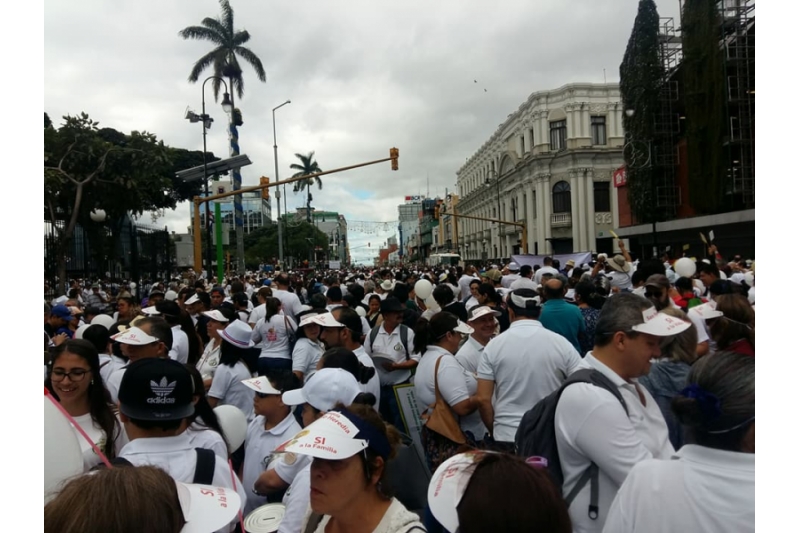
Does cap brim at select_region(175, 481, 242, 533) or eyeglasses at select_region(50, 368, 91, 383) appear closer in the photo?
cap brim at select_region(175, 481, 242, 533)

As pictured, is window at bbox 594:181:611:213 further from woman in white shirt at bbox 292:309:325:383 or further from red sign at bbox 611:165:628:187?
woman in white shirt at bbox 292:309:325:383

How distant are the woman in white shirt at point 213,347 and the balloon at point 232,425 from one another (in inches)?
75.2

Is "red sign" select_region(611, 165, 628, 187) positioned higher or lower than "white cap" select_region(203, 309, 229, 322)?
higher

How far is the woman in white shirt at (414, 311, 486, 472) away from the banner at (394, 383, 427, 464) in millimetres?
156

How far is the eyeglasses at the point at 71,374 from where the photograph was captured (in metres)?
3.34

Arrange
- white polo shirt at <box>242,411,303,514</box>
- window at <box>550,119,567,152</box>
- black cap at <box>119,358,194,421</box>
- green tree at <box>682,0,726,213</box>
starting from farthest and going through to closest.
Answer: window at <box>550,119,567,152</box>, green tree at <box>682,0,726,213</box>, white polo shirt at <box>242,411,303,514</box>, black cap at <box>119,358,194,421</box>

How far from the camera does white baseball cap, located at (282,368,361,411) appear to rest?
123 inches

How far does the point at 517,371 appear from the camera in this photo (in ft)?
12.4

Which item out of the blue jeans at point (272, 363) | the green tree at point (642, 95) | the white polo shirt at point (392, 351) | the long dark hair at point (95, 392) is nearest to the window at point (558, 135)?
the green tree at point (642, 95)

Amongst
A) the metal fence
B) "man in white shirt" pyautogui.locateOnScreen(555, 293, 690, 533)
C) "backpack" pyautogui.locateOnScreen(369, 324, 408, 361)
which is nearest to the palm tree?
the metal fence

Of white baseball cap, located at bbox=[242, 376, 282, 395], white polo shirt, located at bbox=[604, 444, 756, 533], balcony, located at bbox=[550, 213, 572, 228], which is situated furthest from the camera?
balcony, located at bbox=[550, 213, 572, 228]

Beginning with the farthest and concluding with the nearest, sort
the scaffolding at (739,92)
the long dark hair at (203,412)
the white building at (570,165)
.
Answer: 1. the white building at (570,165)
2. the scaffolding at (739,92)
3. the long dark hair at (203,412)

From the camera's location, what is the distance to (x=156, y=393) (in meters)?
2.55

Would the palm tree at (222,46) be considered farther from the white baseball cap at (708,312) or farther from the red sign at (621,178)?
the white baseball cap at (708,312)
